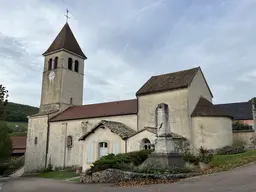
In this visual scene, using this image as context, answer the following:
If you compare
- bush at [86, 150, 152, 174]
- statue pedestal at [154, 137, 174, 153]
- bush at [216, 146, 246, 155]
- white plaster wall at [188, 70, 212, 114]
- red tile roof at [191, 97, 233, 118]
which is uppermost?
white plaster wall at [188, 70, 212, 114]

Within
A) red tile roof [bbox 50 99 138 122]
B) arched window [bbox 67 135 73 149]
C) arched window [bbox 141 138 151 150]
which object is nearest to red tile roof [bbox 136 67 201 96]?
red tile roof [bbox 50 99 138 122]

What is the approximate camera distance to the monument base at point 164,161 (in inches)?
503

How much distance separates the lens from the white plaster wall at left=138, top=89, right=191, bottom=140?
21562 millimetres

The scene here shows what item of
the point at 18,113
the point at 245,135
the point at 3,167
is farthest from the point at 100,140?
the point at 18,113

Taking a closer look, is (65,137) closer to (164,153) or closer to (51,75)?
(51,75)

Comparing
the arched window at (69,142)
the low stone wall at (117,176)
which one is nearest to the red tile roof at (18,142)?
the arched window at (69,142)

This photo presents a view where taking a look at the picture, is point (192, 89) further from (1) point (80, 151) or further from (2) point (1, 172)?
(2) point (1, 172)

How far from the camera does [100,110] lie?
28.0m

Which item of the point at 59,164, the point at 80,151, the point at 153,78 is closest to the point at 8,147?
the point at 59,164

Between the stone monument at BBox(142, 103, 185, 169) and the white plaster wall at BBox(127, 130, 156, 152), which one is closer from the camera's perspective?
the stone monument at BBox(142, 103, 185, 169)

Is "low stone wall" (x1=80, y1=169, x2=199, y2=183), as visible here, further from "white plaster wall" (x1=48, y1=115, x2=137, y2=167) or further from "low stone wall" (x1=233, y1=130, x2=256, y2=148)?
"low stone wall" (x1=233, y1=130, x2=256, y2=148)

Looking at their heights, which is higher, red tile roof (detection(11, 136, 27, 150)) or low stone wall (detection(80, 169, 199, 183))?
red tile roof (detection(11, 136, 27, 150))

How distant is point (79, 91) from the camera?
35.1m

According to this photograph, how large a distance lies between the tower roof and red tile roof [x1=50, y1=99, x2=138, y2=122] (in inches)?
332
